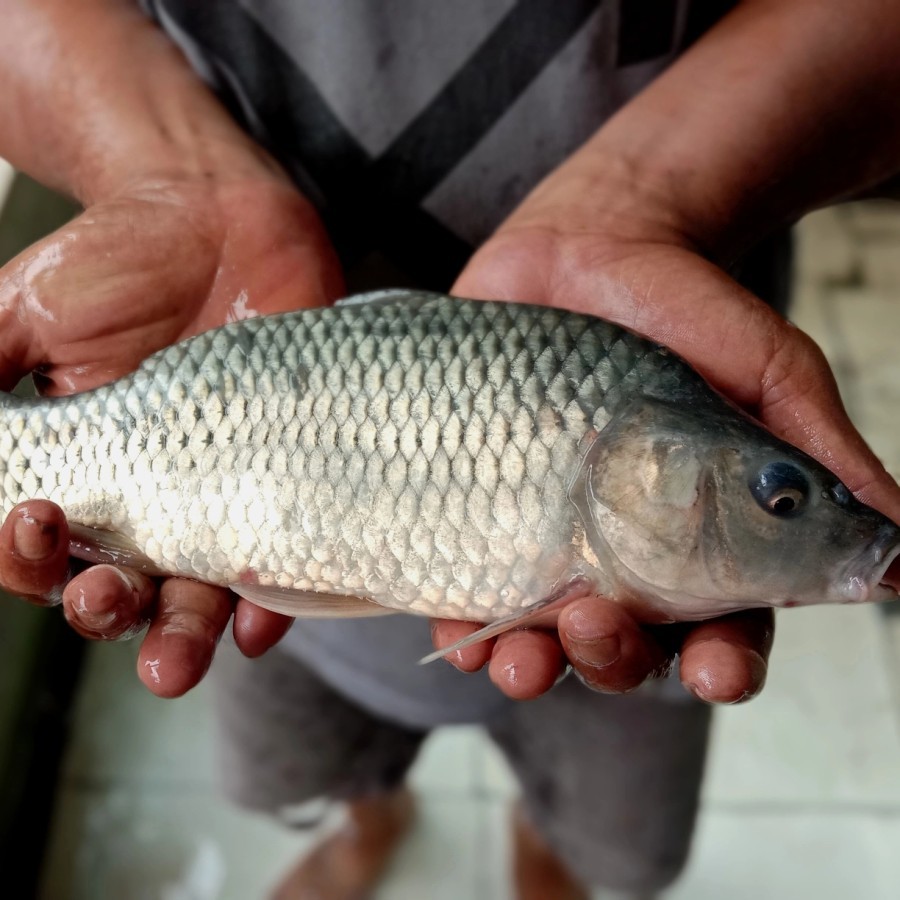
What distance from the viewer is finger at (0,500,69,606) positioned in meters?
0.63

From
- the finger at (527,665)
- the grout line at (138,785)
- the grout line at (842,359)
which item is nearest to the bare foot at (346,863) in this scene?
the grout line at (138,785)

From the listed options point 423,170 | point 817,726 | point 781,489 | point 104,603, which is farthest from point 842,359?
point 104,603

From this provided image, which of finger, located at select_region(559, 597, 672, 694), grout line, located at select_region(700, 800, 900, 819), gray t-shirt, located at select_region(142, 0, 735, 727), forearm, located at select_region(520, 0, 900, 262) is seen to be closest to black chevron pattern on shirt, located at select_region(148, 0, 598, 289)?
gray t-shirt, located at select_region(142, 0, 735, 727)

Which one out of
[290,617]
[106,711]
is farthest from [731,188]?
[106,711]

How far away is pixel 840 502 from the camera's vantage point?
1.97 ft

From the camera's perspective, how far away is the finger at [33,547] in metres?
0.63

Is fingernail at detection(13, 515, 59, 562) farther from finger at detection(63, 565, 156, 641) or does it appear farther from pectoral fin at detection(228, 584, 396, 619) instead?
pectoral fin at detection(228, 584, 396, 619)

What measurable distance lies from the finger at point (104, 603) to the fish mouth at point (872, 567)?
513mm

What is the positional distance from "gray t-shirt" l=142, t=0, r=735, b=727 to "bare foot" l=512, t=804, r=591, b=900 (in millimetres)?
820

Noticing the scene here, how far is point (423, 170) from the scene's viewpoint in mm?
873

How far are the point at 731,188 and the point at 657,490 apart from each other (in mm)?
349

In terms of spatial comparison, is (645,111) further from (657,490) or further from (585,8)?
(657,490)

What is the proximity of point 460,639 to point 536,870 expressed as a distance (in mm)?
1129

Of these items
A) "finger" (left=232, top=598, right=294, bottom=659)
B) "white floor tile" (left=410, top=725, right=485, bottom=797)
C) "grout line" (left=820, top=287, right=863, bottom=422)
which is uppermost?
"finger" (left=232, top=598, right=294, bottom=659)
